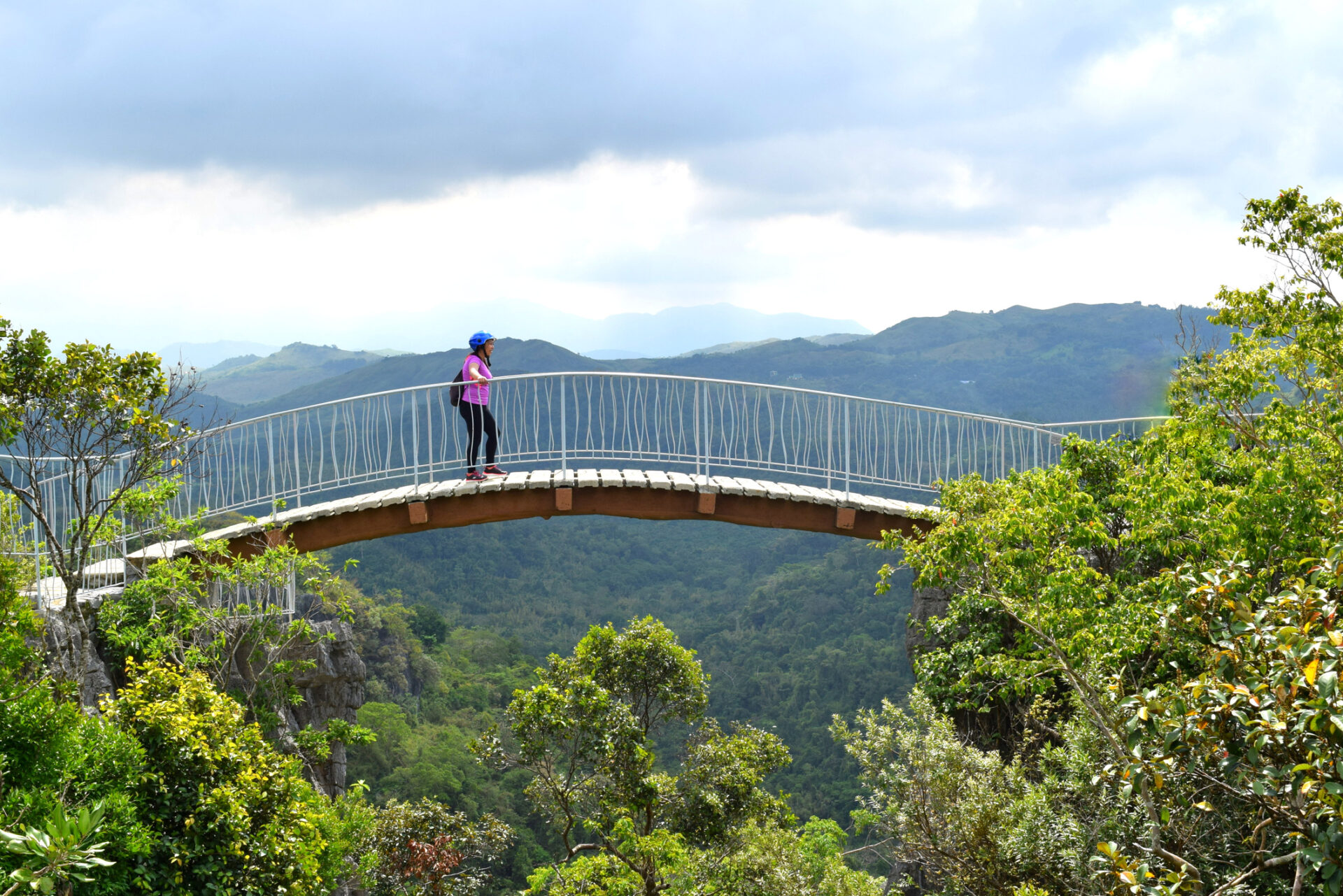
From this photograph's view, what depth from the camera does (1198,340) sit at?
894cm

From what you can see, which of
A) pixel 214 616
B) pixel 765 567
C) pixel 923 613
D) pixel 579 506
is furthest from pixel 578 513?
pixel 765 567

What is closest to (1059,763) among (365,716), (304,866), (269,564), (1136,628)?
(1136,628)

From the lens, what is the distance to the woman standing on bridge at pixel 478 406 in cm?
931

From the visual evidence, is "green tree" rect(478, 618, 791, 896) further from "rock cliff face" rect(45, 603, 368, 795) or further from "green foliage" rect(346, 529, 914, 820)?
"green foliage" rect(346, 529, 914, 820)

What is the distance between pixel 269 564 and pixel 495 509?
A: 2358 mm

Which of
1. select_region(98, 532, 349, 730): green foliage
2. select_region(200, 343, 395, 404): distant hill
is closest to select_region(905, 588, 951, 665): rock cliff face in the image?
select_region(98, 532, 349, 730): green foliage

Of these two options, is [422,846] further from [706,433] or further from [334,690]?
[334,690]

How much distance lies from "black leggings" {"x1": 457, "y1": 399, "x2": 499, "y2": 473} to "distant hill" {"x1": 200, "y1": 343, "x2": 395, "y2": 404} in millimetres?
127834

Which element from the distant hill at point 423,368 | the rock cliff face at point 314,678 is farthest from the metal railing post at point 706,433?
the distant hill at point 423,368

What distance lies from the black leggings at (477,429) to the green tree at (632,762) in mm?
2124

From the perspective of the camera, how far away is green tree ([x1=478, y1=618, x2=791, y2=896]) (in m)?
8.90

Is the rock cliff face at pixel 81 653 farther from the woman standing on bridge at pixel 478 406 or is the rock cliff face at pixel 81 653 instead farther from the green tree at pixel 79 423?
the woman standing on bridge at pixel 478 406

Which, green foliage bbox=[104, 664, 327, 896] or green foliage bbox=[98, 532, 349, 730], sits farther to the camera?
green foliage bbox=[98, 532, 349, 730]

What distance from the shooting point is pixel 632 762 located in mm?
9016
